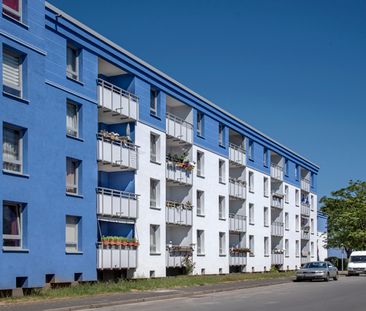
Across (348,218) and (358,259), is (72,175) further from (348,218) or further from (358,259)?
(348,218)

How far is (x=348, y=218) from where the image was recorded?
6694 cm

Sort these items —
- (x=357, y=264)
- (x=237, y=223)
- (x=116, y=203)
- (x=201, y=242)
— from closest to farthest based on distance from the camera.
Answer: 1. (x=116, y=203)
2. (x=201, y=242)
3. (x=237, y=223)
4. (x=357, y=264)

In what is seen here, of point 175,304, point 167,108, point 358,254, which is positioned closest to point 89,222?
point 175,304

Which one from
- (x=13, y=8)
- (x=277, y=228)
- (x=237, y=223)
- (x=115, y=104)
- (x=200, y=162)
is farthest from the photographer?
(x=277, y=228)

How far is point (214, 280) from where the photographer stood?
118 ft

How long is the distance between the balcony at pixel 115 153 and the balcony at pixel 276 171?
25369mm

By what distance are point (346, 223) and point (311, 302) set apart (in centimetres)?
4687

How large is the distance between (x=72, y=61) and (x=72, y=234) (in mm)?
7693

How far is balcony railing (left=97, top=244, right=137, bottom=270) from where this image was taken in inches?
1172

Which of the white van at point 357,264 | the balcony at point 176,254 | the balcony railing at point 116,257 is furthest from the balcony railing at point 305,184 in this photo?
the balcony railing at point 116,257

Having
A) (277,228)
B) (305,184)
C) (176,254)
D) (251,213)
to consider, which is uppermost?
(305,184)

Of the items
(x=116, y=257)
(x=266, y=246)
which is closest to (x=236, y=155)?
(x=266, y=246)

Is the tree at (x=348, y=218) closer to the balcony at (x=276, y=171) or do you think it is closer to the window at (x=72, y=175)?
the balcony at (x=276, y=171)

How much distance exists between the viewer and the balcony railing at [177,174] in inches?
1502
